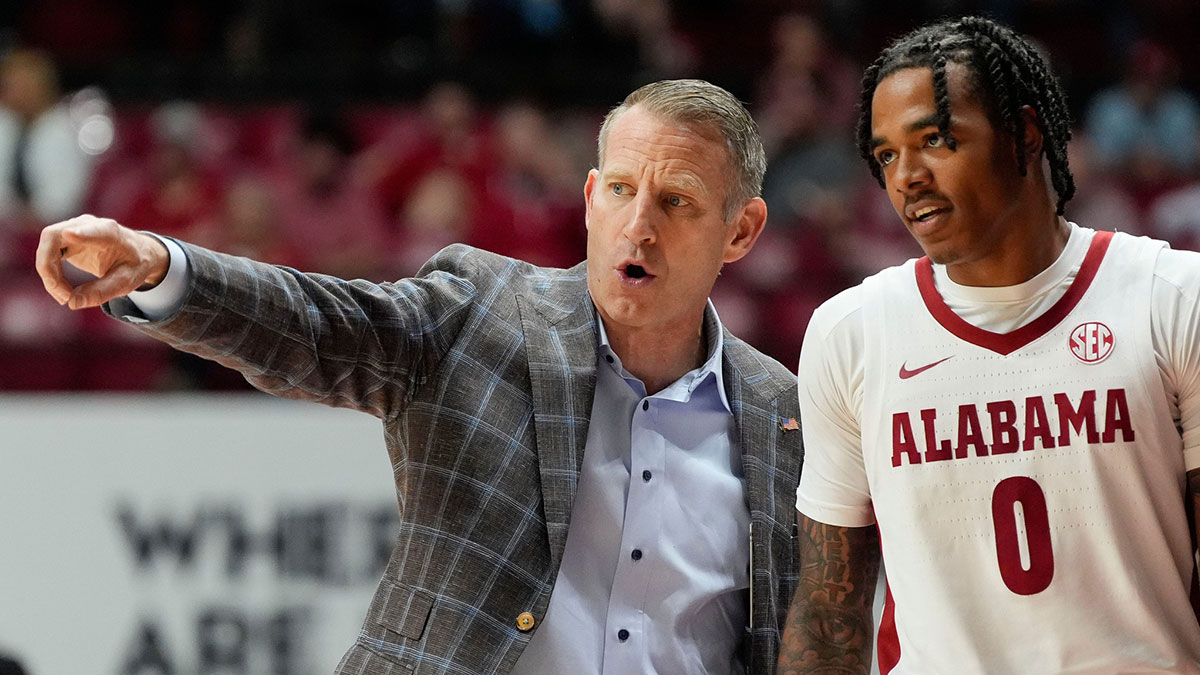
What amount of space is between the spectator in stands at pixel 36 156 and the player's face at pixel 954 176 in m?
6.41

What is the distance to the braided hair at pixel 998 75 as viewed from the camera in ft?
8.57

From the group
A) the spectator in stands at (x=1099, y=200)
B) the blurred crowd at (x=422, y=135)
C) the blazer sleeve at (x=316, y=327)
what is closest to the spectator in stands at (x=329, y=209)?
the blurred crowd at (x=422, y=135)

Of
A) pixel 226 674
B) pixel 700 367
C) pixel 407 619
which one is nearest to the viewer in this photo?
pixel 407 619

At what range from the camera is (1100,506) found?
2475 millimetres

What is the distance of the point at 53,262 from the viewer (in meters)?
2.25

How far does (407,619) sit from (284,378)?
22.2 inches

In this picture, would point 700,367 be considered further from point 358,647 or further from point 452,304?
point 358,647

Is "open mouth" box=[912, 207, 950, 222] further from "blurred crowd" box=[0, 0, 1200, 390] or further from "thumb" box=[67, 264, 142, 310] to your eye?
"blurred crowd" box=[0, 0, 1200, 390]

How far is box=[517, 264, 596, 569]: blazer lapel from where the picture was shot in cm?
302

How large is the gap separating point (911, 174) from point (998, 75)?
10.0 inches

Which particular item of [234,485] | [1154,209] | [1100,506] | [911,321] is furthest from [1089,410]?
[1154,209]

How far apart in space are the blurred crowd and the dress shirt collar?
3.74 metres

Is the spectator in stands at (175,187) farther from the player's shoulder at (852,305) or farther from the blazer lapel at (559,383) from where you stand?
the player's shoulder at (852,305)

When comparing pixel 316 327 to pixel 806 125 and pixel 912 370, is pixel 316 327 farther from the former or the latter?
pixel 806 125
